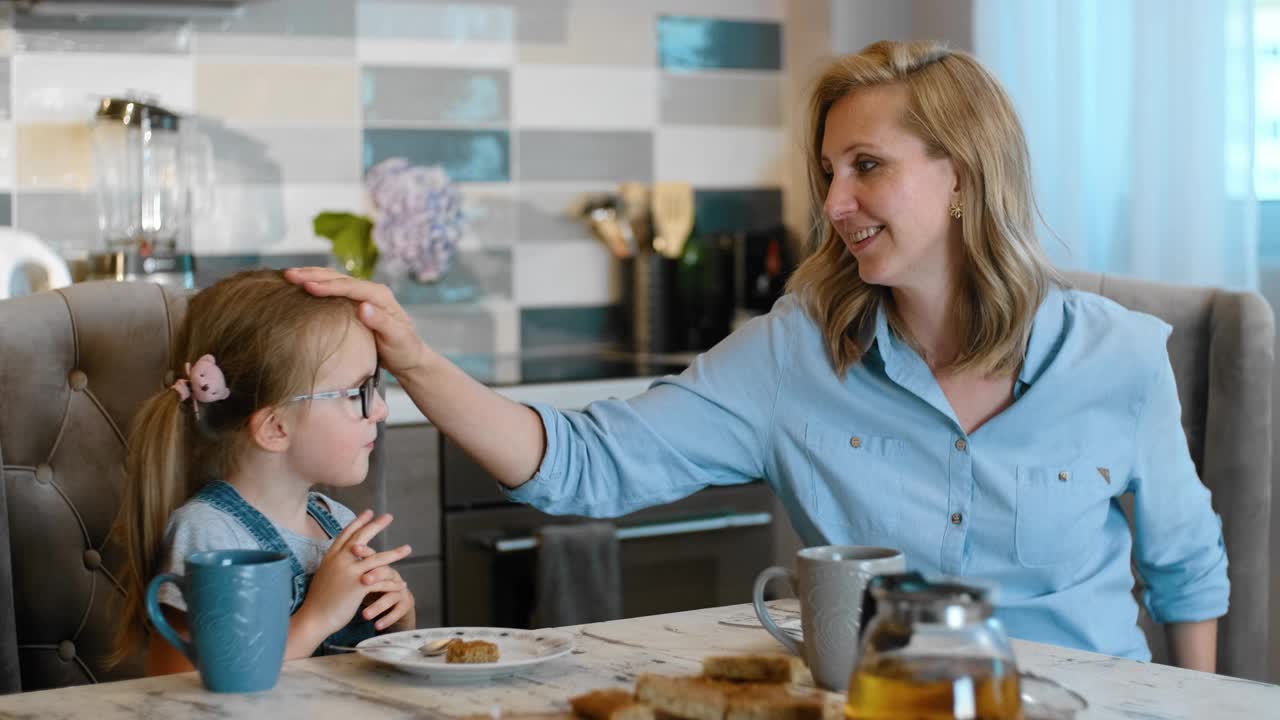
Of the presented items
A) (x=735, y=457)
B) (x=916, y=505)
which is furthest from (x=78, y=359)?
(x=916, y=505)

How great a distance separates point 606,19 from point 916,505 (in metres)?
1.98

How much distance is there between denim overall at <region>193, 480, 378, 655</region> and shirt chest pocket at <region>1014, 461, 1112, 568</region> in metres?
0.69

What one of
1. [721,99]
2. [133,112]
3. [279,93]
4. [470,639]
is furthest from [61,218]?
[470,639]

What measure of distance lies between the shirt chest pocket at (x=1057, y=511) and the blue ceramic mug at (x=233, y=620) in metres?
0.83

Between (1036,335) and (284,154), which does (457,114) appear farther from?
(1036,335)

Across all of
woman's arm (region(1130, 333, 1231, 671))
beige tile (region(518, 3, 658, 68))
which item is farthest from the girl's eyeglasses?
beige tile (region(518, 3, 658, 68))

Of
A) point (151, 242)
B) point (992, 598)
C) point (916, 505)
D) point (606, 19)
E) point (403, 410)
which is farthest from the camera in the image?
point (606, 19)

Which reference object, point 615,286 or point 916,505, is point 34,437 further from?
point 615,286

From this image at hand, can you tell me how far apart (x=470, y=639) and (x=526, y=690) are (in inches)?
5.2

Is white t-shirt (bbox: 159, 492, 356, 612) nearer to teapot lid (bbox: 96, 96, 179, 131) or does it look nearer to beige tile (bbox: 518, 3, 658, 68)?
teapot lid (bbox: 96, 96, 179, 131)

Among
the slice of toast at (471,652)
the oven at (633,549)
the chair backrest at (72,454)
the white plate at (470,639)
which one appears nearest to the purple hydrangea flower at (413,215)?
the oven at (633,549)

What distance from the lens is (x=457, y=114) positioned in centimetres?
315

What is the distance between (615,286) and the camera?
3352mm

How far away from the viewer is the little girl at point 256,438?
141 cm
